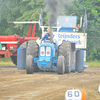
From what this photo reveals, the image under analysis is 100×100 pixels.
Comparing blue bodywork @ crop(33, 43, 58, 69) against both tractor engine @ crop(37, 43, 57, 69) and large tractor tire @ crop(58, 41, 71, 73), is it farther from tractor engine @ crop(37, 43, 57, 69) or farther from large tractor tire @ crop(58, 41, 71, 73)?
large tractor tire @ crop(58, 41, 71, 73)

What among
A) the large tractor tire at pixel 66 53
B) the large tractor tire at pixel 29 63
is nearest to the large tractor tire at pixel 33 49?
the large tractor tire at pixel 29 63

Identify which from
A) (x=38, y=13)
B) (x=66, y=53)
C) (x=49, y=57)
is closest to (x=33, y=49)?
(x=49, y=57)

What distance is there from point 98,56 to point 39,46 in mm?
17111

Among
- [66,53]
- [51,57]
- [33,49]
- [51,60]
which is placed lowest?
[51,60]

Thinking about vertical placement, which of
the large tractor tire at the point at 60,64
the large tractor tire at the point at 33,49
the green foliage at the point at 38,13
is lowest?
the large tractor tire at the point at 60,64

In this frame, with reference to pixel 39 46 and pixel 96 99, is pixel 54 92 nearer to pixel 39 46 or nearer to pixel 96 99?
pixel 96 99

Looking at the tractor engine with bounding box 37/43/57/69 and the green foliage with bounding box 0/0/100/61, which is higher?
the green foliage with bounding box 0/0/100/61

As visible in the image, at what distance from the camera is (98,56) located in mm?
30547

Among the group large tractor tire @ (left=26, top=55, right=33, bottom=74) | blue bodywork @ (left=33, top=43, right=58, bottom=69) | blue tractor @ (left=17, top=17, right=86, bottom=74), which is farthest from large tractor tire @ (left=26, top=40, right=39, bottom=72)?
large tractor tire @ (left=26, top=55, right=33, bottom=74)

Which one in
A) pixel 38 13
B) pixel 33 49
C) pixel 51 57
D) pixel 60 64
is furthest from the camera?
pixel 38 13

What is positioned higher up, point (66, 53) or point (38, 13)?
point (38, 13)

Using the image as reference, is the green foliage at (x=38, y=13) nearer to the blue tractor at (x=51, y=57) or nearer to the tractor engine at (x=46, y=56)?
the blue tractor at (x=51, y=57)

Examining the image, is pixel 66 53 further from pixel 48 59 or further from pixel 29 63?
pixel 29 63

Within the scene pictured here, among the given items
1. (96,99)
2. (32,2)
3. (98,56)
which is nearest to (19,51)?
(96,99)
